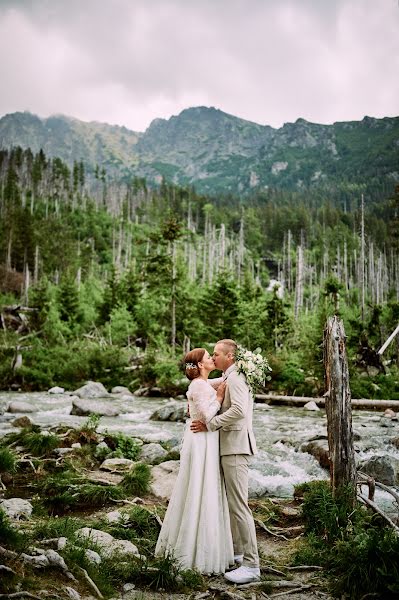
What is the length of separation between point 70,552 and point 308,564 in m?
2.66

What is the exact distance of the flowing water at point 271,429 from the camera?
976cm

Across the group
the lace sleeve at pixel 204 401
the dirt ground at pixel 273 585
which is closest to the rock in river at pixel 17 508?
the dirt ground at pixel 273 585

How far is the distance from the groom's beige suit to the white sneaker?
0.07m

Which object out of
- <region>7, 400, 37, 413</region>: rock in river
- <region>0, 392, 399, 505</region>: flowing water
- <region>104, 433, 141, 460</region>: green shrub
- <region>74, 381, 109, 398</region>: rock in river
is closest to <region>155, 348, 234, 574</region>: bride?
<region>0, 392, 399, 505</region>: flowing water

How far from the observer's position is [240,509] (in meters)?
4.98

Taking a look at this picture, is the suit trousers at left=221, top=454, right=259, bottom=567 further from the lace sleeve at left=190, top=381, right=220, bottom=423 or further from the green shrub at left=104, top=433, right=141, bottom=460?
the green shrub at left=104, top=433, right=141, bottom=460

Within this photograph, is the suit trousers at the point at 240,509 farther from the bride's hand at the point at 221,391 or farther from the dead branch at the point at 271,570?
the bride's hand at the point at 221,391

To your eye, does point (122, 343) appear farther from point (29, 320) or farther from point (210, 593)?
point (210, 593)

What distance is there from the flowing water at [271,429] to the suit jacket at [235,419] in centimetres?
385

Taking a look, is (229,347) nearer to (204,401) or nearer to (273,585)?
(204,401)

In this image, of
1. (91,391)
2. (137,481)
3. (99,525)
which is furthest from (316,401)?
(99,525)

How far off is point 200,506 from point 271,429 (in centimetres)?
1043

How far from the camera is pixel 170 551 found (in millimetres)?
4961

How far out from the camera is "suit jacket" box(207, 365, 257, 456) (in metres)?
4.91
